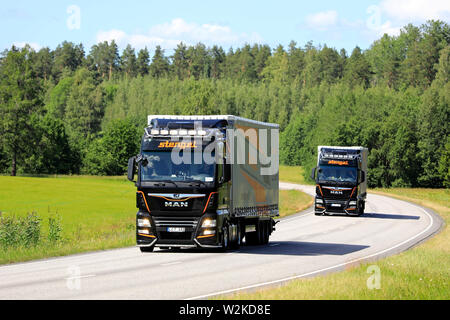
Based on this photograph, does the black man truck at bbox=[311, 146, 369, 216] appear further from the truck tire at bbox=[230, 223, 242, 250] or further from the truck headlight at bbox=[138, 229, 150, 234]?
the truck headlight at bbox=[138, 229, 150, 234]

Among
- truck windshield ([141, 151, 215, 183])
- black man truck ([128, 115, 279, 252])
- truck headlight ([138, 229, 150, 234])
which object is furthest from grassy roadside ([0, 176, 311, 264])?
truck windshield ([141, 151, 215, 183])

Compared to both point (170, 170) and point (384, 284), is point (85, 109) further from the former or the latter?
point (384, 284)

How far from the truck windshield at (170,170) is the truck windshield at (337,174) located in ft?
79.8

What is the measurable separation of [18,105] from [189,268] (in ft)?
325

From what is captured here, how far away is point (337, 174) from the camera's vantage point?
145 ft

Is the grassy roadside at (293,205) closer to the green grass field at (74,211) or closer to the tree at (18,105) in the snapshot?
the green grass field at (74,211)

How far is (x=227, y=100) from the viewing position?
7539 inches


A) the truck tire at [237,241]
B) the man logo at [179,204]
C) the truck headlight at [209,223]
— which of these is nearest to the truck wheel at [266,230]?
the truck tire at [237,241]

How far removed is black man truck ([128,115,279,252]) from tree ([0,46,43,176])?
91.6m
